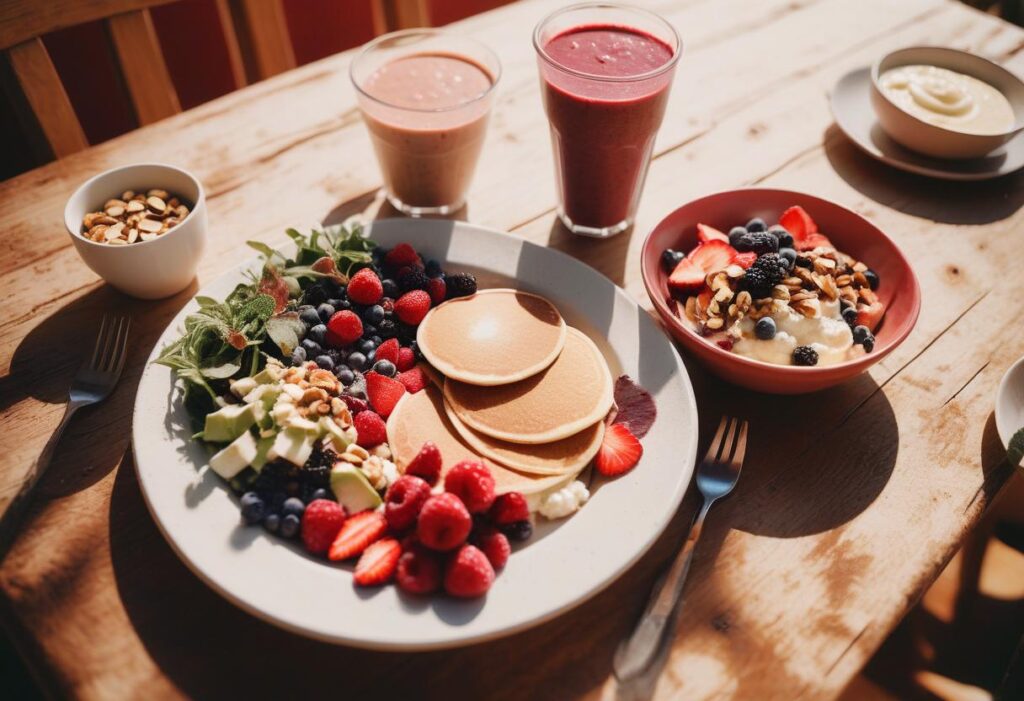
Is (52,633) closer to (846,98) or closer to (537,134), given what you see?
(537,134)

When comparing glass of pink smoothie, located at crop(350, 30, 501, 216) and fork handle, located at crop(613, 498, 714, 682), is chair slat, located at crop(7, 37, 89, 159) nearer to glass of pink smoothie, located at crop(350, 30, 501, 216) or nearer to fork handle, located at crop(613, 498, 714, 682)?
glass of pink smoothie, located at crop(350, 30, 501, 216)

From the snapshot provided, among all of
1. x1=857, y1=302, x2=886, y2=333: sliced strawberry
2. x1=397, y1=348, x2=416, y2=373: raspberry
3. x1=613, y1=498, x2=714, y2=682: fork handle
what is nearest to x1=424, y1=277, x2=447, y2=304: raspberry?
x1=397, y1=348, x2=416, y2=373: raspberry

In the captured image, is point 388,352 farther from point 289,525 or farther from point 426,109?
point 426,109

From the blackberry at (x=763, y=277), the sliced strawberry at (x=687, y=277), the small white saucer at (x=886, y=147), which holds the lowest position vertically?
the small white saucer at (x=886, y=147)

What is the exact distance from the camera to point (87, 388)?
1.36 m

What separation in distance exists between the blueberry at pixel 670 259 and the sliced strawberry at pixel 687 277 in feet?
0.07

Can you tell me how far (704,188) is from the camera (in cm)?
186

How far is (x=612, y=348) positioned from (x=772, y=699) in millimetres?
646

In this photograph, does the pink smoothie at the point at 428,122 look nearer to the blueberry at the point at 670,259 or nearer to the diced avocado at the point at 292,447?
the blueberry at the point at 670,259

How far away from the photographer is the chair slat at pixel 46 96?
1.83m

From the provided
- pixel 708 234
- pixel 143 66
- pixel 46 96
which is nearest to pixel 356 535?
pixel 708 234

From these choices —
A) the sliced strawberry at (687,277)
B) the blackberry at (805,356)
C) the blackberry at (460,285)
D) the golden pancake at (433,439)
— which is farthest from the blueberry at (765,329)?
the blackberry at (460,285)

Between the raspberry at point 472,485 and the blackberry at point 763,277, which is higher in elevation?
the blackberry at point 763,277

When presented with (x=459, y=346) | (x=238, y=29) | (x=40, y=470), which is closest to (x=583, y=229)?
(x=459, y=346)
